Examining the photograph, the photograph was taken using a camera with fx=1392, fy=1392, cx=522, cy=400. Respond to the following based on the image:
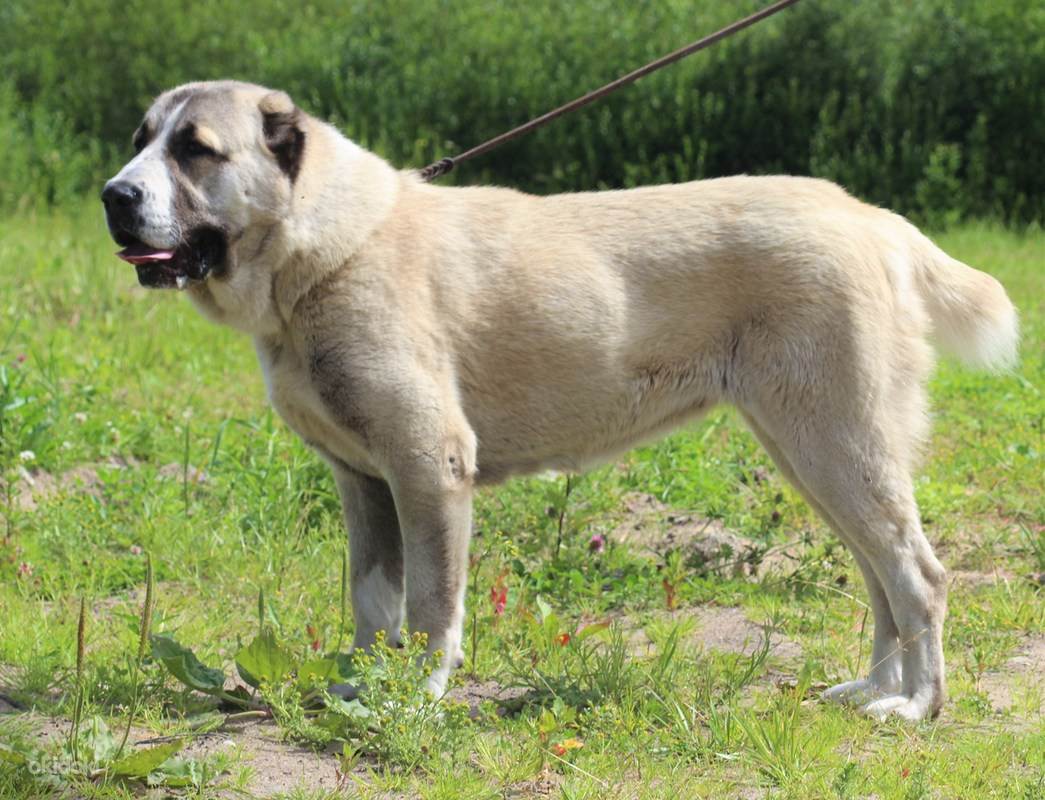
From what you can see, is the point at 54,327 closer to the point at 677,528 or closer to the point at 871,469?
the point at 677,528

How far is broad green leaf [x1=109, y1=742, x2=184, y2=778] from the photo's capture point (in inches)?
123

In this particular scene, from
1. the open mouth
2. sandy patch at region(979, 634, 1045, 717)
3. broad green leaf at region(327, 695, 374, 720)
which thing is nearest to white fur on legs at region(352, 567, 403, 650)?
broad green leaf at region(327, 695, 374, 720)

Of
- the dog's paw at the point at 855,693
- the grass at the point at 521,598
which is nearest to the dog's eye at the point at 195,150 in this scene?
the grass at the point at 521,598

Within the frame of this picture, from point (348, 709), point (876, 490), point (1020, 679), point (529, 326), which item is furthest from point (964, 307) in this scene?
point (348, 709)

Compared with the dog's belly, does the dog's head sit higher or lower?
higher

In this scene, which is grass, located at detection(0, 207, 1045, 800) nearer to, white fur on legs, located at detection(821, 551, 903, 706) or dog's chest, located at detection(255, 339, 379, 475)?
white fur on legs, located at detection(821, 551, 903, 706)

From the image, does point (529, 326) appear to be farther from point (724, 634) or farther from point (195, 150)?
point (724, 634)

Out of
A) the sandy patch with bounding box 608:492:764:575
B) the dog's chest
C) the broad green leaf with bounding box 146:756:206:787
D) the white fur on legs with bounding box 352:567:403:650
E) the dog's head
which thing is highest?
the dog's head

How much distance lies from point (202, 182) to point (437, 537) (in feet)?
3.77

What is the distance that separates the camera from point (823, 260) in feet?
12.6

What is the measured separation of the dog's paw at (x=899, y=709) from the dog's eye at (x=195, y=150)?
7.63 ft

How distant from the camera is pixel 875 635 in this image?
159 inches

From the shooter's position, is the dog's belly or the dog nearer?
the dog

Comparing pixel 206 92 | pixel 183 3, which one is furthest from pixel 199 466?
pixel 183 3
